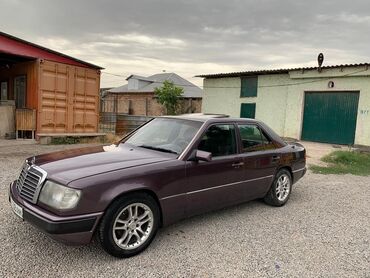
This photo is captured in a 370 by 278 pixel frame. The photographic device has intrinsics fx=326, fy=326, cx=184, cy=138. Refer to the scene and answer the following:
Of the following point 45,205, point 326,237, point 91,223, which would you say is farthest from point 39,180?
point 326,237

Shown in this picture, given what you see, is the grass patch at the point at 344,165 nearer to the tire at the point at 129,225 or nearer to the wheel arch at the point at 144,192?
the wheel arch at the point at 144,192

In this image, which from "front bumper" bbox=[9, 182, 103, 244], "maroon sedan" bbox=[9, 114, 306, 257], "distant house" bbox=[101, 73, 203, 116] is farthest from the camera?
"distant house" bbox=[101, 73, 203, 116]

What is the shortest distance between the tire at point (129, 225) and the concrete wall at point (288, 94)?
1325 cm

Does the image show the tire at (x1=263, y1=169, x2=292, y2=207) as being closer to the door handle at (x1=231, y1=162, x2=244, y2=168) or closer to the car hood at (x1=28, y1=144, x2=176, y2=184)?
the door handle at (x1=231, y1=162, x2=244, y2=168)

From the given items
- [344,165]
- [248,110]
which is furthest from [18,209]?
[248,110]

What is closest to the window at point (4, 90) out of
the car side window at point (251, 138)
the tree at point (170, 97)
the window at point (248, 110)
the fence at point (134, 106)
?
the fence at point (134, 106)

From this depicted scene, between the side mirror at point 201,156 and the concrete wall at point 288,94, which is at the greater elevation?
the concrete wall at point 288,94

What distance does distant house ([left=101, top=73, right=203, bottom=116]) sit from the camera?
32219 millimetres

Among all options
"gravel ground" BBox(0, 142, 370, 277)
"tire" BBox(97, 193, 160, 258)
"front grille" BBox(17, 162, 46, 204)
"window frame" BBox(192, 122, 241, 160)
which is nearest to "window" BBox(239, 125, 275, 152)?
"window frame" BBox(192, 122, 241, 160)

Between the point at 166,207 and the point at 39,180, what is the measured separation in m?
1.37

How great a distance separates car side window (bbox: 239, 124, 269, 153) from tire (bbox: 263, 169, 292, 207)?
0.65 metres

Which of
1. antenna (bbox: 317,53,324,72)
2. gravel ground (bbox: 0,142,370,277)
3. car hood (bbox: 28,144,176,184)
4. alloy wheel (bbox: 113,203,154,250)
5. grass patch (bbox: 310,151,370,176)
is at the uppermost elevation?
antenna (bbox: 317,53,324,72)

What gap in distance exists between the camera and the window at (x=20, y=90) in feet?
41.7

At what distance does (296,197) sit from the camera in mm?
6145
